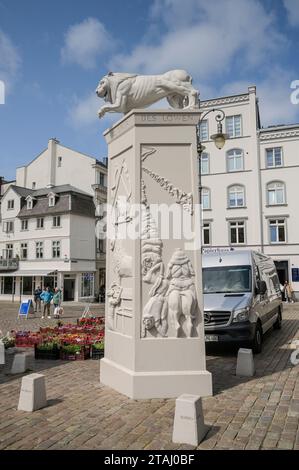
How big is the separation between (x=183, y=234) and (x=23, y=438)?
3887 mm

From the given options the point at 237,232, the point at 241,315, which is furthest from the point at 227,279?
the point at 237,232

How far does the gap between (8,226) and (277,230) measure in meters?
28.7

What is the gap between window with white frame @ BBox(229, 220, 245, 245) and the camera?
3681 centimetres

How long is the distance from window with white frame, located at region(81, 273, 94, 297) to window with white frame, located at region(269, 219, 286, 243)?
18197 millimetres

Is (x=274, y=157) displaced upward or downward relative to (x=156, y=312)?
upward

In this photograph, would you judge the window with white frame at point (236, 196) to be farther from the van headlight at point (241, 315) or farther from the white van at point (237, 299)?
the van headlight at point (241, 315)

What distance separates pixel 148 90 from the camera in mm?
7457

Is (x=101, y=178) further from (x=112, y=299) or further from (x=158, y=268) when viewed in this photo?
(x=158, y=268)

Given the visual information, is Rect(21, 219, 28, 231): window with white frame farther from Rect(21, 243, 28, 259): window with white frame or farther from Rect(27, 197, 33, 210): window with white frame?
Rect(21, 243, 28, 259): window with white frame

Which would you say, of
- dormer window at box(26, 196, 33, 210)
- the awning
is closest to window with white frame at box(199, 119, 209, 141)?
dormer window at box(26, 196, 33, 210)

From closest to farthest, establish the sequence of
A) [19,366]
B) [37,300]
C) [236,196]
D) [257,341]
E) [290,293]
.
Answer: [19,366]
[257,341]
[37,300]
[290,293]
[236,196]

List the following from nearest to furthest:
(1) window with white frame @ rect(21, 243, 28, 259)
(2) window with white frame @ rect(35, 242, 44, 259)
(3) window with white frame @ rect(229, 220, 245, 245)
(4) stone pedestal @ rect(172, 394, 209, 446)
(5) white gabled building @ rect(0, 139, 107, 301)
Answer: (4) stone pedestal @ rect(172, 394, 209, 446)
(3) window with white frame @ rect(229, 220, 245, 245)
(5) white gabled building @ rect(0, 139, 107, 301)
(2) window with white frame @ rect(35, 242, 44, 259)
(1) window with white frame @ rect(21, 243, 28, 259)

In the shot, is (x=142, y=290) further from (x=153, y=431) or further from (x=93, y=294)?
(x=93, y=294)

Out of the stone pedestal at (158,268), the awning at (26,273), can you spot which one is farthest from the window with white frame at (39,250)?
the stone pedestal at (158,268)
